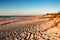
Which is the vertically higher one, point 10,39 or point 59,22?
point 59,22

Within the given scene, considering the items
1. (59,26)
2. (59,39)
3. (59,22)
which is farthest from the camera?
(59,22)

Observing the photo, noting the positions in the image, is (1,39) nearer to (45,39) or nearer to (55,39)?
(45,39)

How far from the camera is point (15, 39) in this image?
25.6 feet

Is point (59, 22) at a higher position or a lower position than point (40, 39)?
higher

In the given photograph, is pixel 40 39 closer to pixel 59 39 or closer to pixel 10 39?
pixel 59 39

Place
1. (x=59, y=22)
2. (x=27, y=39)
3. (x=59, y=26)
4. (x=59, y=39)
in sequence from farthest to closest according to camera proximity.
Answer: (x=59, y=22), (x=59, y=26), (x=27, y=39), (x=59, y=39)

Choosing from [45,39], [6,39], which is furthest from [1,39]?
[45,39]

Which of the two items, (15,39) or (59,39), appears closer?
(59,39)

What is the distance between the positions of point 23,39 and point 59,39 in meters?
Answer: 2.28

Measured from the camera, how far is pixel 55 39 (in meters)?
7.09

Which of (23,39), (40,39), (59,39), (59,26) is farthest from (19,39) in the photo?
(59,26)

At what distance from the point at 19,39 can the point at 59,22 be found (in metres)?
4.78

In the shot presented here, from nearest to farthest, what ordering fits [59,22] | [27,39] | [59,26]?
[27,39], [59,26], [59,22]

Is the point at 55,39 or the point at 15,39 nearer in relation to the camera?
the point at 55,39
